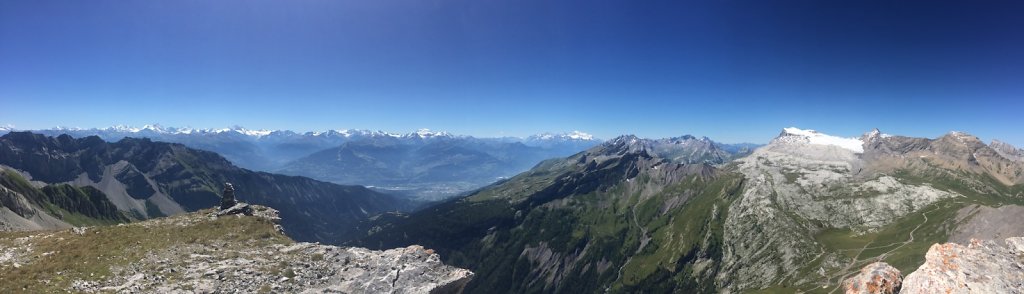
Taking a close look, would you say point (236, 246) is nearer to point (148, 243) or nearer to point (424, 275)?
point (148, 243)

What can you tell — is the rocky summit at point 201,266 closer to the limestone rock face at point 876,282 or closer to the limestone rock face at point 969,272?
the limestone rock face at point 876,282

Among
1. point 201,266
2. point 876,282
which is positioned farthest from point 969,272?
point 201,266

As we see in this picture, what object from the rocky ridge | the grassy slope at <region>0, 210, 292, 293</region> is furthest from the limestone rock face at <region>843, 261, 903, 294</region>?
the grassy slope at <region>0, 210, 292, 293</region>

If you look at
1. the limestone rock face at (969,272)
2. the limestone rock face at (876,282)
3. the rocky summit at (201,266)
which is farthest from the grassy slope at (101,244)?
the limestone rock face at (969,272)

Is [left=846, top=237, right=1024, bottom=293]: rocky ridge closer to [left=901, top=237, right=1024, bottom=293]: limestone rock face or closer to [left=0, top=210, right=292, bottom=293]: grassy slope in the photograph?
[left=901, top=237, right=1024, bottom=293]: limestone rock face

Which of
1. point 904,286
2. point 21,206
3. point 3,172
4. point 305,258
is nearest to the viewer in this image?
point 904,286

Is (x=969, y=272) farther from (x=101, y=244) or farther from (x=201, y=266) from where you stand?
(x=101, y=244)

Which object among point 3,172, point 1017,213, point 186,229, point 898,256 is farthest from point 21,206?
point 1017,213
